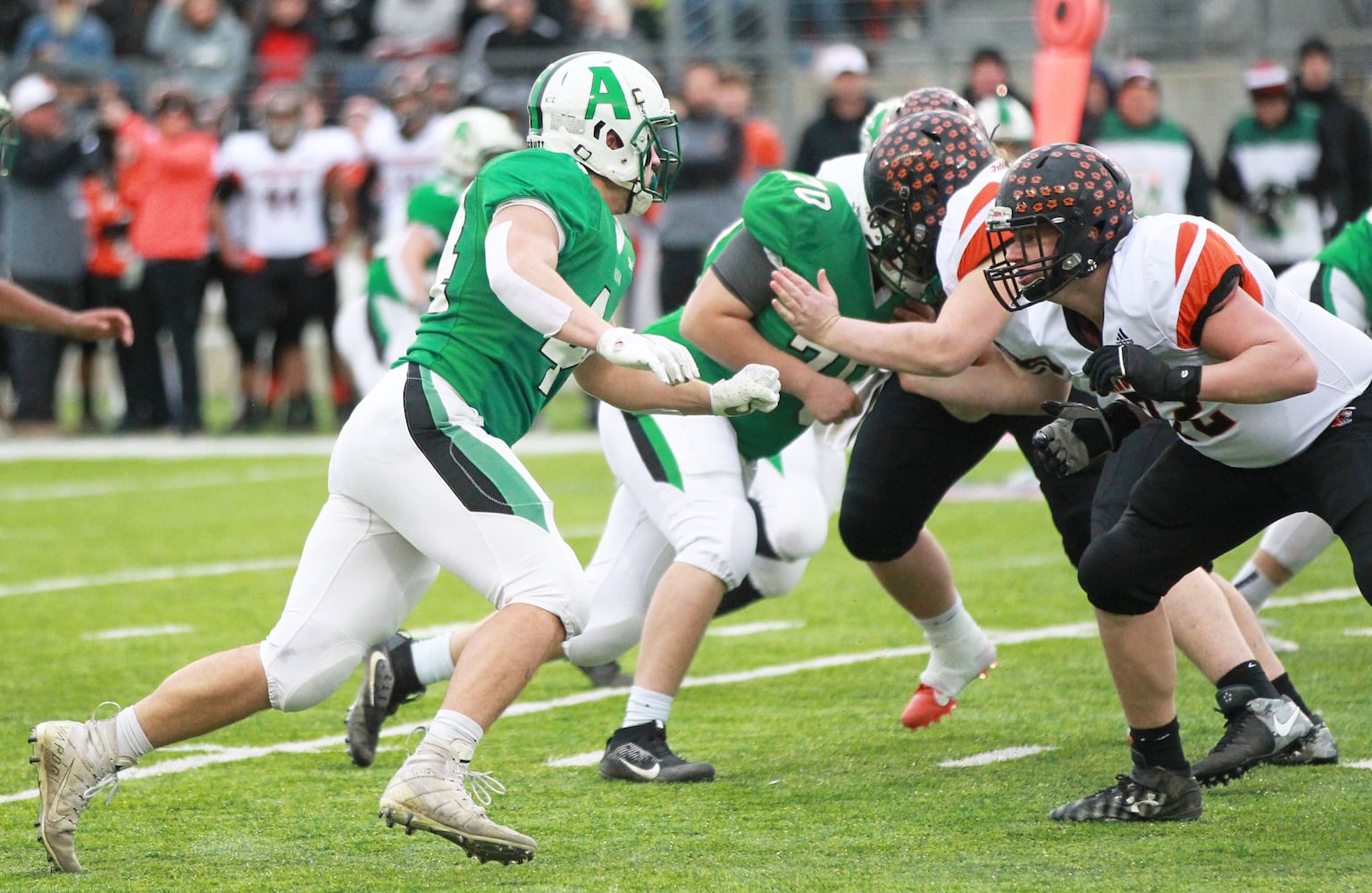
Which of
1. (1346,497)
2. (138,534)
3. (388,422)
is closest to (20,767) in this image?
(388,422)

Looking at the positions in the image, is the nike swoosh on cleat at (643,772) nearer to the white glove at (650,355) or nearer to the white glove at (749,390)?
the white glove at (749,390)

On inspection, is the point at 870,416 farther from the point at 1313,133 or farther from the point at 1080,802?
the point at 1313,133

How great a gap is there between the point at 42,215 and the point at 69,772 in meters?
9.24

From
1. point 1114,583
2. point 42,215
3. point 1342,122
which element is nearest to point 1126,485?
point 1114,583

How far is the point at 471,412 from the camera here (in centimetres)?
375

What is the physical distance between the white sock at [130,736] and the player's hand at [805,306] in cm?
160

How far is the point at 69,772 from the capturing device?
12.1 ft

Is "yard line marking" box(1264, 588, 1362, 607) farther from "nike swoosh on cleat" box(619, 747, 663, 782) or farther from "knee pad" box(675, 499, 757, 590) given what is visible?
"nike swoosh on cleat" box(619, 747, 663, 782)

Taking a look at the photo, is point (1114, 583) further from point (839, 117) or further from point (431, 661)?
point (839, 117)

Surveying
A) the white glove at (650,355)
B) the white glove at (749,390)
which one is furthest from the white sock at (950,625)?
the white glove at (650,355)

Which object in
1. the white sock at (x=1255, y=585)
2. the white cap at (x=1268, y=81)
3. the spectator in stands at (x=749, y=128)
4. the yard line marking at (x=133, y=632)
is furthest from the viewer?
the spectator in stands at (x=749, y=128)

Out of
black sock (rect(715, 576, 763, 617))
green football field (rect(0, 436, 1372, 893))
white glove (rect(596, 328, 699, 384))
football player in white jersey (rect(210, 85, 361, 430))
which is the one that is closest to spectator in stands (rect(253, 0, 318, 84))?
football player in white jersey (rect(210, 85, 361, 430))

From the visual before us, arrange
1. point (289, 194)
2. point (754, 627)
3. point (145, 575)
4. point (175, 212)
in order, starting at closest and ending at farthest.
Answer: point (754, 627)
point (145, 575)
point (175, 212)
point (289, 194)

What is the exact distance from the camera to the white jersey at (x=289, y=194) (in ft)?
A: 40.3
